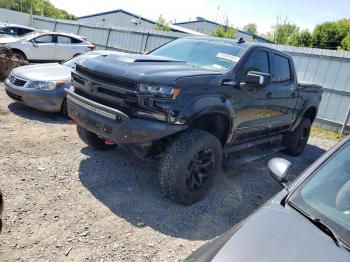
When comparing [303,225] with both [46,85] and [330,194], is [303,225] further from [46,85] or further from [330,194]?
[46,85]

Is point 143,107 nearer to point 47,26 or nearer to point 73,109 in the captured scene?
point 73,109

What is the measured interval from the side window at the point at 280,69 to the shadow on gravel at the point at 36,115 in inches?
159

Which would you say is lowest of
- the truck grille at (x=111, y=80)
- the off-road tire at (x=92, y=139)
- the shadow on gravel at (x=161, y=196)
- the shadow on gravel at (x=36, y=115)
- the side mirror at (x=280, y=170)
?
the shadow on gravel at (x=36, y=115)

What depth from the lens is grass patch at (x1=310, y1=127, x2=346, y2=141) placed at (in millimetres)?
9013

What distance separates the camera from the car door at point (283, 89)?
5254 millimetres

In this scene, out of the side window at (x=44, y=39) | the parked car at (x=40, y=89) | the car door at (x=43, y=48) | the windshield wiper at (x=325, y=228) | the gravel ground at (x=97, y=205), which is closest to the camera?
the windshield wiper at (x=325, y=228)

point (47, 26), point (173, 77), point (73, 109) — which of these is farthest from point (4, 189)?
point (47, 26)

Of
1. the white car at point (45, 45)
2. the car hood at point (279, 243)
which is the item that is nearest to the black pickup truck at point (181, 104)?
the car hood at point (279, 243)

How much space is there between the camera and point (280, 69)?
5477mm

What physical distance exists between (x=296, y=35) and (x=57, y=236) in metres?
29.5

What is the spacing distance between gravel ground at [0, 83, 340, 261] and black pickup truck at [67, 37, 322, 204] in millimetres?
334

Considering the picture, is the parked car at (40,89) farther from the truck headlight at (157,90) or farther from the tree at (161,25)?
the tree at (161,25)

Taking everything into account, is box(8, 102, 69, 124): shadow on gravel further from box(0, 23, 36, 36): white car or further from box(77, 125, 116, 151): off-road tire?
box(0, 23, 36, 36): white car

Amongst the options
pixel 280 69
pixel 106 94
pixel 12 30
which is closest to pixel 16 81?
pixel 106 94
